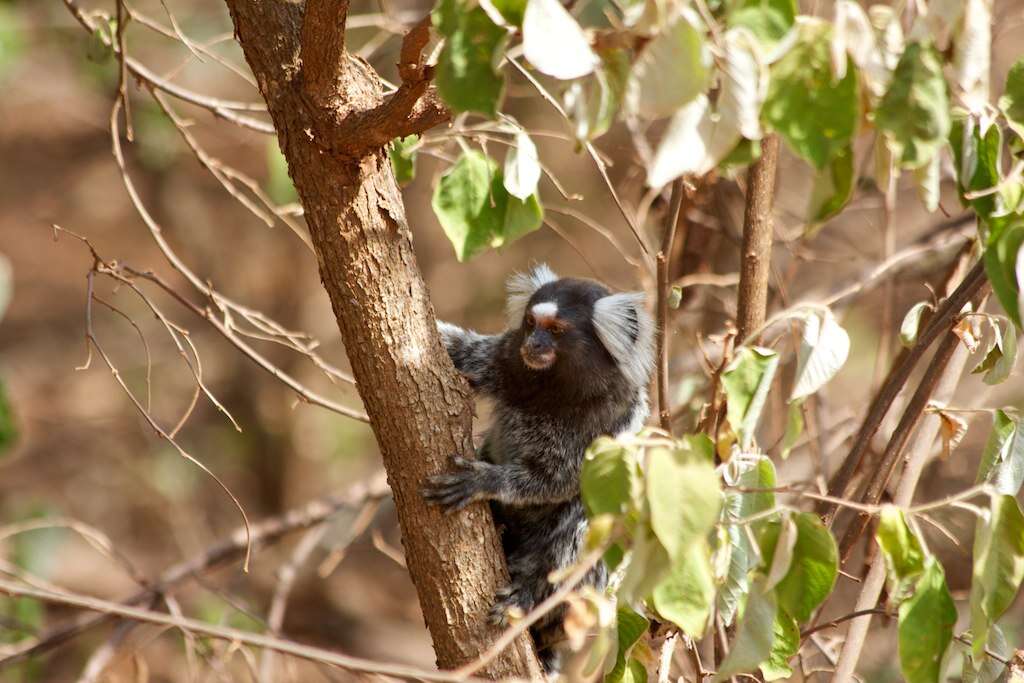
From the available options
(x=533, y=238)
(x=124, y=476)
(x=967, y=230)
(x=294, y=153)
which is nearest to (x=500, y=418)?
(x=294, y=153)

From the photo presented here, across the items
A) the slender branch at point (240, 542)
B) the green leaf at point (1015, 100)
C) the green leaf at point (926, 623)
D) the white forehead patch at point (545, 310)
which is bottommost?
the slender branch at point (240, 542)

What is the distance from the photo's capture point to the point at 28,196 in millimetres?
9906

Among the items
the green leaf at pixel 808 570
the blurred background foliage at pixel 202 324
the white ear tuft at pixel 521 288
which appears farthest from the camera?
the blurred background foliage at pixel 202 324

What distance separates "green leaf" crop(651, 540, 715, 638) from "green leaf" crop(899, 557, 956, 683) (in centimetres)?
33

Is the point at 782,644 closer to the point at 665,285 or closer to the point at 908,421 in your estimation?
the point at 908,421

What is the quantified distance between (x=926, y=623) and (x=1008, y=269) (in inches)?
21.7

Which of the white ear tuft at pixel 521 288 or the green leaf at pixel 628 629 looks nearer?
the green leaf at pixel 628 629

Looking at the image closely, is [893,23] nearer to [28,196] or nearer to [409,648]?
[409,648]

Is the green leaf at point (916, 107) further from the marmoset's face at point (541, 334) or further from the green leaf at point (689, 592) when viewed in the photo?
the marmoset's face at point (541, 334)

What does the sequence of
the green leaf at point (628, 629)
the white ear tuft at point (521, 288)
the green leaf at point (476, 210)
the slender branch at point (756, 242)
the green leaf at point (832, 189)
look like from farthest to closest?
the white ear tuft at point (521, 288) < the slender branch at point (756, 242) < the green leaf at point (476, 210) < the green leaf at point (628, 629) < the green leaf at point (832, 189)

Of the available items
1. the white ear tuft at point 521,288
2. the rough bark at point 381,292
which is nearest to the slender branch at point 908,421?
the rough bark at point 381,292

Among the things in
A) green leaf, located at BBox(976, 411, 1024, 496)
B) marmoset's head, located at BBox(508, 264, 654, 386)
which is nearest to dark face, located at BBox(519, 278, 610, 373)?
marmoset's head, located at BBox(508, 264, 654, 386)

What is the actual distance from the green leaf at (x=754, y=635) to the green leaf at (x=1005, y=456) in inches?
24.6

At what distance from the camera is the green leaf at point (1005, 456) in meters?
2.05
